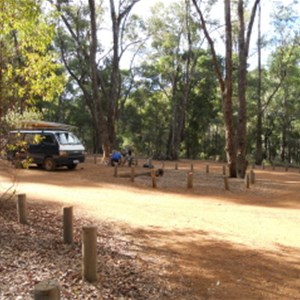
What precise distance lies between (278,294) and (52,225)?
5.10m

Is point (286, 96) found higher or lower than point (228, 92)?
higher

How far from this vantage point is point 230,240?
27.0ft

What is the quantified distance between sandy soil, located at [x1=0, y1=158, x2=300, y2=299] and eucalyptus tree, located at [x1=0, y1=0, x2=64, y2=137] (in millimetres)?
3284

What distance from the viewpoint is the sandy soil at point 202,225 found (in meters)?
5.97

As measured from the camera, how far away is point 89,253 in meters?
5.58

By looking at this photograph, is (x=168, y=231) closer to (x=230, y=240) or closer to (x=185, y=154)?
(x=230, y=240)

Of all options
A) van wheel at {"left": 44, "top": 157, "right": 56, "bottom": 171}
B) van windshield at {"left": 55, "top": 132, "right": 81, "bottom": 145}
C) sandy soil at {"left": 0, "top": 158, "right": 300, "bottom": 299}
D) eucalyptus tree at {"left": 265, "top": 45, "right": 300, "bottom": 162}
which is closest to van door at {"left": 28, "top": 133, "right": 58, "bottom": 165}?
van wheel at {"left": 44, "top": 157, "right": 56, "bottom": 171}

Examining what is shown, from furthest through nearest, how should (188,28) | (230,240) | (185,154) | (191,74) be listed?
(185,154) → (191,74) → (188,28) → (230,240)

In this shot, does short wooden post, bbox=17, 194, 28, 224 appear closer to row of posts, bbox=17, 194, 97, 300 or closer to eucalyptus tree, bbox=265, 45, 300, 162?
row of posts, bbox=17, 194, 97, 300

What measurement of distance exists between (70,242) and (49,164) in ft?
46.4

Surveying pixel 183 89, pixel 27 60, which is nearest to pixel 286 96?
Answer: pixel 183 89

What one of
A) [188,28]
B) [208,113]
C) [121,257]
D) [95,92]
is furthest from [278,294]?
[208,113]

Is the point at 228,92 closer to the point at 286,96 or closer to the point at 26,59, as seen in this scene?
the point at 26,59

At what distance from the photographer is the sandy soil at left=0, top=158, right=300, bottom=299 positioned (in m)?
5.97
